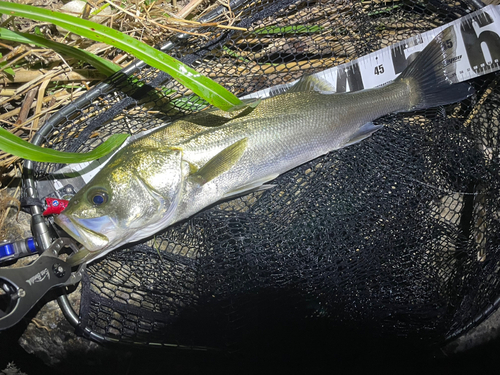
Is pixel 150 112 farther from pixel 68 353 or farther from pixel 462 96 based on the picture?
pixel 462 96

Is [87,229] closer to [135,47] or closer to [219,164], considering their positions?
[219,164]

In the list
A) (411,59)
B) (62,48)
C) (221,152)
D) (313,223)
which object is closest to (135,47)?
(62,48)

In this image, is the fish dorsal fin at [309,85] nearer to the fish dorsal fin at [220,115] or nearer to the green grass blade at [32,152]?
the fish dorsal fin at [220,115]

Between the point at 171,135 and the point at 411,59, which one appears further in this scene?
the point at 411,59

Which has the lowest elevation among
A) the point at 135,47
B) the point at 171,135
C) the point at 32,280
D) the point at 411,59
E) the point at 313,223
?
the point at 313,223

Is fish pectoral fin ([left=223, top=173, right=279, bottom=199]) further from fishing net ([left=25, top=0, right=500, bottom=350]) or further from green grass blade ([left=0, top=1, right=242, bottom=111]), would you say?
green grass blade ([left=0, top=1, right=242, bottom=111])

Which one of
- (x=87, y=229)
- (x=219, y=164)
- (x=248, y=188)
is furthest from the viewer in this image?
(x=248, y=188)
